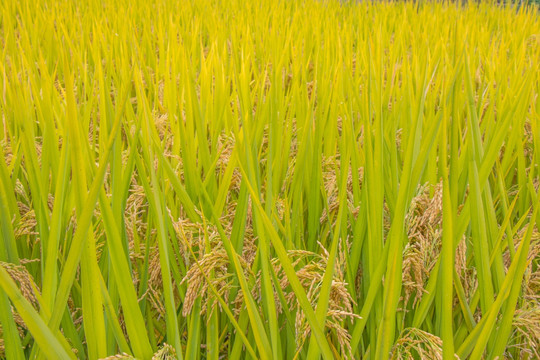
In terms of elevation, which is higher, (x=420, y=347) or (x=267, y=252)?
(x=267, y=252)

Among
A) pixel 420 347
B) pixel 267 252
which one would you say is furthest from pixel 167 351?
pixel 420 347

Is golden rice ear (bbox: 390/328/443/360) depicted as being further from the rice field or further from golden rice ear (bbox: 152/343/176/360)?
golden rice ear (bbox: 152/343/176/360)

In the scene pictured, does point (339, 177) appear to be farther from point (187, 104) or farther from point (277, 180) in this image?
point (187, 104)

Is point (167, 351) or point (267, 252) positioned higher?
point (267, 252)

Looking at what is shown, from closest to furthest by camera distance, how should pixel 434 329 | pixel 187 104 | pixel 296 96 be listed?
pixel 434 329
pixel 187 104
pixel 296 96

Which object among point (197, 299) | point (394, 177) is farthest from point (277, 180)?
point (197, 299)

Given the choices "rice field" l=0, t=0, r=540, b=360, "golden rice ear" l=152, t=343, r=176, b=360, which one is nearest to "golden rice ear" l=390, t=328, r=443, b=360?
"rice field" l=0, t=0, r=540, b=360

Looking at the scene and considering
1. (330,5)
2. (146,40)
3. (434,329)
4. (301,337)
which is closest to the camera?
(301,337)

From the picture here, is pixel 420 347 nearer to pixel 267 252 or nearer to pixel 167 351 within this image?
pixel 267 252

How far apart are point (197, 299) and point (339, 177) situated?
42 centimetres

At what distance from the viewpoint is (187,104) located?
1.21 meters

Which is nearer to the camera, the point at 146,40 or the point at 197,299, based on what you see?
the point at 197,299

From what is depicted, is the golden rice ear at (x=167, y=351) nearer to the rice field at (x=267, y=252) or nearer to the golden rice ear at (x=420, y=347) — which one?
the rice field at (x=267, y=252)

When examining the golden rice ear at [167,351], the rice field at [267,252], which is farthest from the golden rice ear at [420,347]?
the golden rice ear at [167,351]
